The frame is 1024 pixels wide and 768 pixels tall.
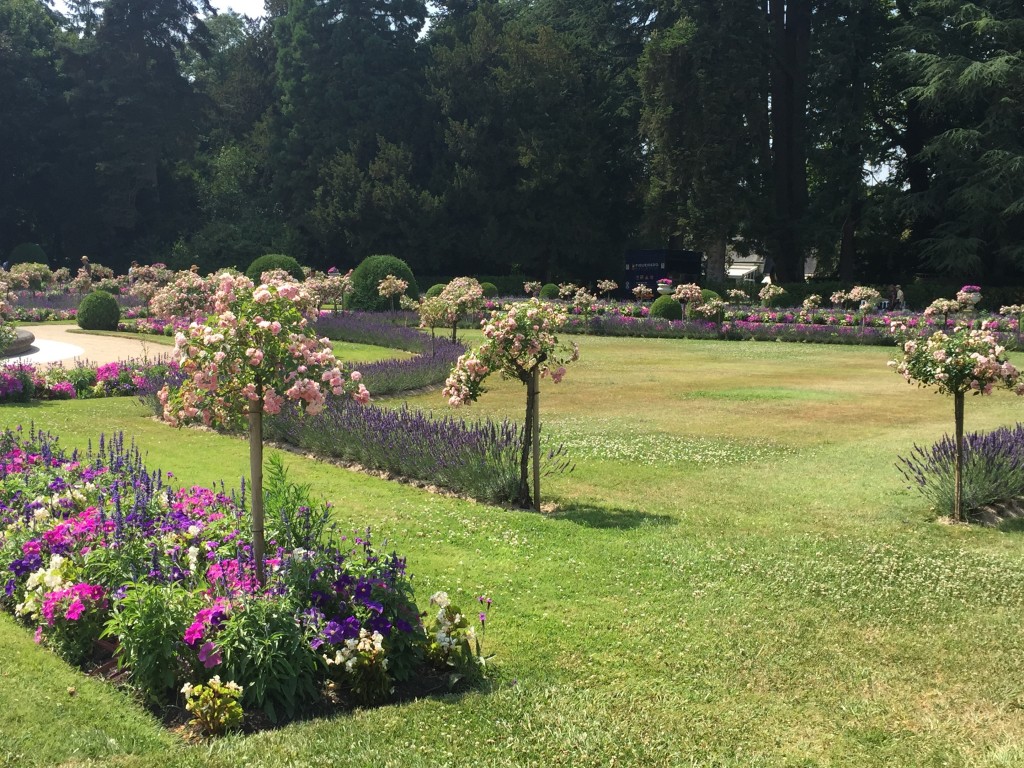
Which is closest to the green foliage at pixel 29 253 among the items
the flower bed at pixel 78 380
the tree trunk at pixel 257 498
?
the flower bed at pixel 78 380

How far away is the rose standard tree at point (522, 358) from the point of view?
750 cm

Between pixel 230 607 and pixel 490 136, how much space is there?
42522 millimetres

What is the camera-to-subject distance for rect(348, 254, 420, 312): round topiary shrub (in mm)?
29172

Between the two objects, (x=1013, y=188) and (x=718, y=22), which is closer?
(x=1013, y=188)

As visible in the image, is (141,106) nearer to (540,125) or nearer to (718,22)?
(540,125)

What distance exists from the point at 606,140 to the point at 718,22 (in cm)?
887

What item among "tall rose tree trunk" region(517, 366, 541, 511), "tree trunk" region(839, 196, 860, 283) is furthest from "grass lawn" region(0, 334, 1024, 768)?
"tree trunk" region(839, 196, 860, 283)

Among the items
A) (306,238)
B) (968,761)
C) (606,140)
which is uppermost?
(606,140)

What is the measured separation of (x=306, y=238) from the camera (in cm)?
4634

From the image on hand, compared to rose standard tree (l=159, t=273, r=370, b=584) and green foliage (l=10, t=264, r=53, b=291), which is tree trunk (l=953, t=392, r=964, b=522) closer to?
rose standard tree (l=159, t=273, r=370, b=584)

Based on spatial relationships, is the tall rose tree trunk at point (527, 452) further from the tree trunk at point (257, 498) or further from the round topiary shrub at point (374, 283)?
the round topiary shrub at point (374, 283)

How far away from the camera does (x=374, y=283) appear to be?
2916 centimetres

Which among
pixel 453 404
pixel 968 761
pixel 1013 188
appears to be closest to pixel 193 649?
pixel 968 761

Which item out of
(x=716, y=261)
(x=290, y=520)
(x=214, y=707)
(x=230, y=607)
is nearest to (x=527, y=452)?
(x=290, y=520)
